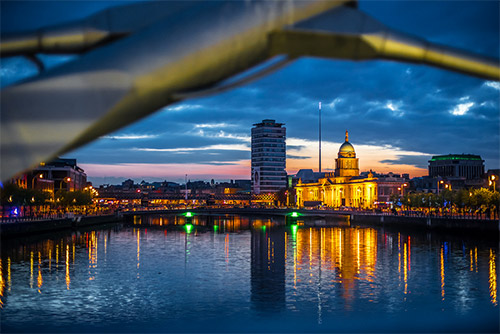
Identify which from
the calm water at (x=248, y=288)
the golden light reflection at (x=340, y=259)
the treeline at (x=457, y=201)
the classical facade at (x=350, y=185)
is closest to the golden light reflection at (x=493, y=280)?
the calm water at (x=248, y=288)

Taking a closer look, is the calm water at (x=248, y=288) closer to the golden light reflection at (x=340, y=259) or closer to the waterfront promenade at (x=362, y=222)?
the golden light reflection at (x=340, y=259)

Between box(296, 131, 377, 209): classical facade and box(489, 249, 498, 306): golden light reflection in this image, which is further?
box(296, 131, 377, 209): classical facade

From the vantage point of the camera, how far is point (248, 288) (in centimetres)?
3556

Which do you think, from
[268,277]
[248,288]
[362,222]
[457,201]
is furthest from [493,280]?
[362,222]

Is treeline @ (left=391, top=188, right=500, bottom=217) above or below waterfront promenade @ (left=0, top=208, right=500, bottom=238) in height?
above

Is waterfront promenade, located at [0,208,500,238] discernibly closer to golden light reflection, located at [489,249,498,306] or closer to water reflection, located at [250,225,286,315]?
golden light reflection, located at [489,249,498,306]

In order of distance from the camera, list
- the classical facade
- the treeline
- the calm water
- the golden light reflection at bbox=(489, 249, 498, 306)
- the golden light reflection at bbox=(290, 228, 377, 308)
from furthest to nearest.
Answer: the classical facade
the treeline
the golden light reflection at bbox=(290, 228, 377, 308)
the golden light reflection at bbox=(489, 249, 498, 306)
the calm water

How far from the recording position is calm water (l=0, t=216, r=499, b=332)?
26266mm

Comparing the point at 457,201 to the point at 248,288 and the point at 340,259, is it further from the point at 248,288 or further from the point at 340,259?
the point at 248,288

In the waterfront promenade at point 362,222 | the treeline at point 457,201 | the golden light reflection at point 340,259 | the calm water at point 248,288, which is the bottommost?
the golden light reflection at point 340,259

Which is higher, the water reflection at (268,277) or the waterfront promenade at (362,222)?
the waterfront promenade at (362,222)

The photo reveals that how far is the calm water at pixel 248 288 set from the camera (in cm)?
2627

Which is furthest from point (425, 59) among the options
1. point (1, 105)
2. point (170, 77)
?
point (1, 105)

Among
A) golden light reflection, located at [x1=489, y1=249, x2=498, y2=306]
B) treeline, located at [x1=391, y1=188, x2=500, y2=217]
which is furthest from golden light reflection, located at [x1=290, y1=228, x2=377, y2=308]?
treeline, located at [x1=391, y1=188, x2=500, y2=217]
